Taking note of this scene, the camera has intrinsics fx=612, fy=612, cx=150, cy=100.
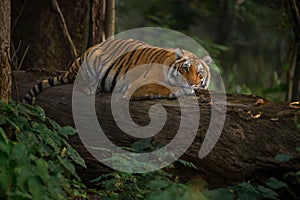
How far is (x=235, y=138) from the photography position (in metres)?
5.18

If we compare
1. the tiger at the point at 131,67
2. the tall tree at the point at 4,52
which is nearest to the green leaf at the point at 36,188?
the tall tree at the point at 4,52

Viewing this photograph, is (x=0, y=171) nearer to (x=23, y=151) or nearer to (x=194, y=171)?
(x=23, y=151)

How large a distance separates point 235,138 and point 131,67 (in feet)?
5.47

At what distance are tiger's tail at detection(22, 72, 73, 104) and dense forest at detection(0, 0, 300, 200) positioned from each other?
9 cm

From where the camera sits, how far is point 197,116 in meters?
5.32

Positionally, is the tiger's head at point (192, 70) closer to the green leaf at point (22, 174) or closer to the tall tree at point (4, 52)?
the tall tree at point (4, 52)

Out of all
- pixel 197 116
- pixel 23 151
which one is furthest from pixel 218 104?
pixel 23 151

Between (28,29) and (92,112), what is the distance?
2.09 m

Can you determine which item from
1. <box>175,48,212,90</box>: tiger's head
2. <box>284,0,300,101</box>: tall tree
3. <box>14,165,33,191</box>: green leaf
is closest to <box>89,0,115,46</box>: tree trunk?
<box>175,48,212,90</box>: tiger's head

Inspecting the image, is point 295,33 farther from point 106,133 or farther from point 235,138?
point 106,133

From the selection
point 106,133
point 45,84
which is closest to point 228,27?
point 45,84

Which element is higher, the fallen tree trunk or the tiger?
the tiger

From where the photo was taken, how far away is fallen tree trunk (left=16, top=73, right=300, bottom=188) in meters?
5.05

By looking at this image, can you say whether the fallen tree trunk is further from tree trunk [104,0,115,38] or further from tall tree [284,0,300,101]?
tall tree [284,0,300,101]
